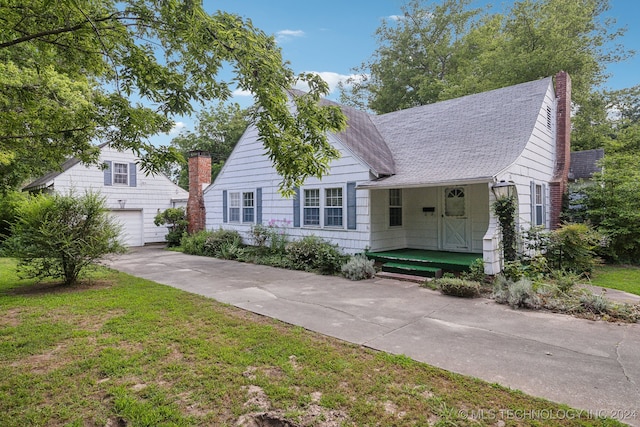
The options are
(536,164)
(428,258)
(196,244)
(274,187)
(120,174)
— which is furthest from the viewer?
(120,174)

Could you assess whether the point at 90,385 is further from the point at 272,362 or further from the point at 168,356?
the point at 272,362

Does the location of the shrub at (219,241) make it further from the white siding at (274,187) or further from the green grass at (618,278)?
the green grass at (618,278)

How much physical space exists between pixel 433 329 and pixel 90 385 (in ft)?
13.5

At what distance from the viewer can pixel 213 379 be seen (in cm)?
331

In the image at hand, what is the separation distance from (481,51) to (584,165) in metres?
12.3

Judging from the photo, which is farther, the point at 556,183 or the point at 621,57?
the point at 621,57

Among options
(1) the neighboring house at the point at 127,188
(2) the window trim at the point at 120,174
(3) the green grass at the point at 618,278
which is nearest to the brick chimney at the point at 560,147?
(3) the green grass at the point at 618,278

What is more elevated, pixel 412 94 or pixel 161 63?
pixel 412 94

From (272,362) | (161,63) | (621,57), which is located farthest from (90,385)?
(621,57)


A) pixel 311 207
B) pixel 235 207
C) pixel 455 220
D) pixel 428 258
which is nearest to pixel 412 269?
pixel 428 258

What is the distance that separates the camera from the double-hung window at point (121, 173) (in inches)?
676

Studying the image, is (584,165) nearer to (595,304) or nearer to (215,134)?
(595,304)

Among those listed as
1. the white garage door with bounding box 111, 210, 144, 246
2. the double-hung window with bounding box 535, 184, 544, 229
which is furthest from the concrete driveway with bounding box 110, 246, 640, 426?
the white garage door with bounding box 111, 210, 144, 246

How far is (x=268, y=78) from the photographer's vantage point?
382 centimetres
